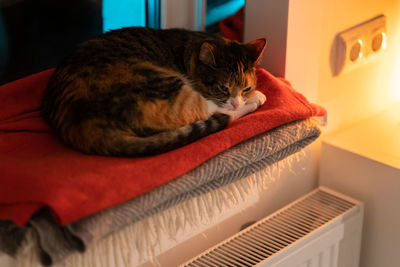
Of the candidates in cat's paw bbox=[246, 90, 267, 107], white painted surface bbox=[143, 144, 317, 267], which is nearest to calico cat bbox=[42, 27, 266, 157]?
cat's paw bbox=[246, 90, 267, 107]

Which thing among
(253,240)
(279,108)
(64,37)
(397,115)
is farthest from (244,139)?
(397,115)

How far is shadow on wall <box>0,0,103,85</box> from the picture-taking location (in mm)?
1102

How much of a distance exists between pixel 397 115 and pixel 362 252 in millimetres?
469

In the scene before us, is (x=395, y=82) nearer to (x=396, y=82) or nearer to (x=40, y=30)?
(x=396, y=82)

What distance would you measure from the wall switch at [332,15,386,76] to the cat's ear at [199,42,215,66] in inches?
18.2

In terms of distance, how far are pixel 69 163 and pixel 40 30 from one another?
0.43 m

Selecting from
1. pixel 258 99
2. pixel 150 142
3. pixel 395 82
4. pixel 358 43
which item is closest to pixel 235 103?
pixel 258 99

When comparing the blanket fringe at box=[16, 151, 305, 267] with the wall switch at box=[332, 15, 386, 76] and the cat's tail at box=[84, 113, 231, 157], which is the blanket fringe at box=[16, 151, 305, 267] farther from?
the wall switch at box=[332, 15, 386, 76]

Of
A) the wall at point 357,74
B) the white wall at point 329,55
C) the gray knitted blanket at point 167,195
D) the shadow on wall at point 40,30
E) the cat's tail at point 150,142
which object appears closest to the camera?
the gray knitted blanket at point 167,195

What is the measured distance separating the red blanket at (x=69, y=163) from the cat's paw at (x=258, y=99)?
2cm

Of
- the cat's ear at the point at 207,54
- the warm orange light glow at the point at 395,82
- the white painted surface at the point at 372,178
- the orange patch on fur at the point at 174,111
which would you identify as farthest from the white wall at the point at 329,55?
the orange patch on fur at the point at 174,111

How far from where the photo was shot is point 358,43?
4.76 feet

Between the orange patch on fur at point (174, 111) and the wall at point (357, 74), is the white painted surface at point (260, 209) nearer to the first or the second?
the wall at point (357, 74)

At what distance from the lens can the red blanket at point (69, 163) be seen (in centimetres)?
76
